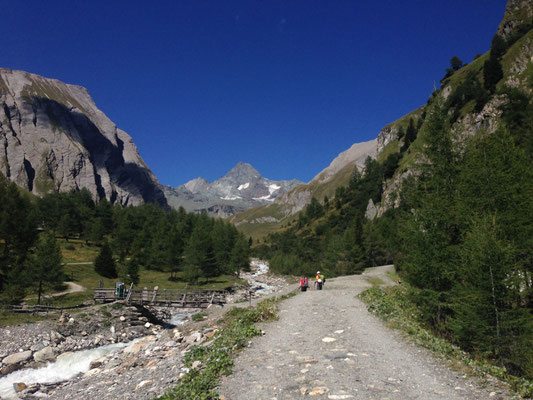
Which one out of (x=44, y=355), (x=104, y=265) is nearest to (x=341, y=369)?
(x=44, y=355)

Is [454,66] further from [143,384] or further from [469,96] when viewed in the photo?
[143,384]

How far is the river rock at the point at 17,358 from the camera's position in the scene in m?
26.4

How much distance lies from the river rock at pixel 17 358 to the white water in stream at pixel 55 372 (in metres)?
1.80

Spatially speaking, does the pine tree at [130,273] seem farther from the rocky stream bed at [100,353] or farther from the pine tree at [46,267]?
the rocky stream bed at [100,353]

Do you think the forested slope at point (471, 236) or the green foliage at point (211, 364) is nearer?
the green foliage at point (211, 364)

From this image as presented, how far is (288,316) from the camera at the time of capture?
18.7 meters

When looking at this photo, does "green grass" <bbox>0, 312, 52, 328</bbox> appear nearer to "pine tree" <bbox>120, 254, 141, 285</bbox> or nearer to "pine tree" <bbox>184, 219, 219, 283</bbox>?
"pine tree" <bbox>120, 254, 141, 285</bbox>

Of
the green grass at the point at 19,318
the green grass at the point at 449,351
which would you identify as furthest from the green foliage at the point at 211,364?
the green grass at the point at 19,318

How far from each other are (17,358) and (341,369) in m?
31.0

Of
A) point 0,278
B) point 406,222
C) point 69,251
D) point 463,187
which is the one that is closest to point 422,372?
point 406,222

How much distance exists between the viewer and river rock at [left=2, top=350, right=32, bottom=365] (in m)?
26.4

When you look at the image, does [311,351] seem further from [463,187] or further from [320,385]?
[463,187]

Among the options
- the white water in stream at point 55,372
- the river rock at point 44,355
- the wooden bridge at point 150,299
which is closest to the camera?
the white water in stream at point 55,372

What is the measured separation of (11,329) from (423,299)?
4014 centimetres
